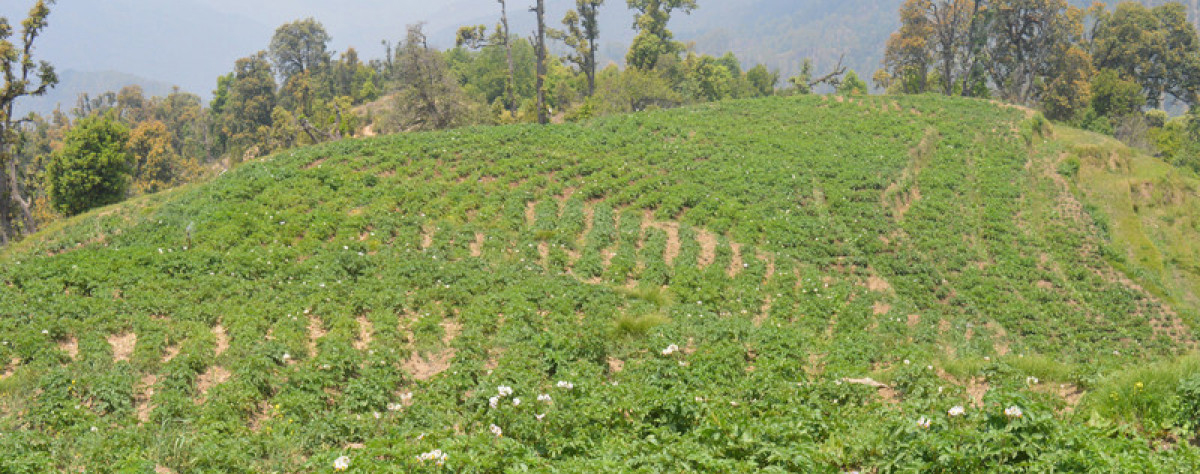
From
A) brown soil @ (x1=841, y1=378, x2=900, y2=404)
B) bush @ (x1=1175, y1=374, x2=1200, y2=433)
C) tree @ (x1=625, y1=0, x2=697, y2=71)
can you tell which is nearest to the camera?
bush @ (x1=1175, y1=374, x2=1200, y2=433)

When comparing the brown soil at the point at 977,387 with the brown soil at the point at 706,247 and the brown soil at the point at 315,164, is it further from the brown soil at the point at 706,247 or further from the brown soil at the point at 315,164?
the brown soil at the point at 315,164

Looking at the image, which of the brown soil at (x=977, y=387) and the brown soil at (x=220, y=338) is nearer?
the brown soil at (x=977, y=387)

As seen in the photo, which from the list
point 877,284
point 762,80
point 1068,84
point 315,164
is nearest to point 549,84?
point 762,80

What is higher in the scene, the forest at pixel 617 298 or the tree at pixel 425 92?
the tree at pixel 425 92

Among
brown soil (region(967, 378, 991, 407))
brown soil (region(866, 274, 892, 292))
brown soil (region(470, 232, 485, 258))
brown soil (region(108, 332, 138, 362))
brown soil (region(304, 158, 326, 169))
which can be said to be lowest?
brown soil (region(866, 274, 892, 292))

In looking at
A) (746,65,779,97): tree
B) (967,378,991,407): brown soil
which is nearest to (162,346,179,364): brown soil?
(967,378,991,407): brown soil

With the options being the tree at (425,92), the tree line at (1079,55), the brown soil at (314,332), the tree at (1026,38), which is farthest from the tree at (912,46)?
the brown soil at (314,332)

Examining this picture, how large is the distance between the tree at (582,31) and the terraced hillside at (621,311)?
91.2 feet

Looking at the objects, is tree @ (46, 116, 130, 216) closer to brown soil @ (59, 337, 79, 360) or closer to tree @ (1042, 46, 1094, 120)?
brown soil @ (59, 337, 79, 360)

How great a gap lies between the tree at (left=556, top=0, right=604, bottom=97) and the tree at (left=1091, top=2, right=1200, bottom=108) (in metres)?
48.0

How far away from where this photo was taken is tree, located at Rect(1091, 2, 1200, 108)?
5834cm

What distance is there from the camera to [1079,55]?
59.3m

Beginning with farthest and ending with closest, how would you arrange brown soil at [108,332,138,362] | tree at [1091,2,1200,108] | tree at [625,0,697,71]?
tree at [625,0,697,71] < tree at [1091,2,1200,108] < brown soil at [108,332,138,362]

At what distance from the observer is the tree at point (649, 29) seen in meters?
65.7
